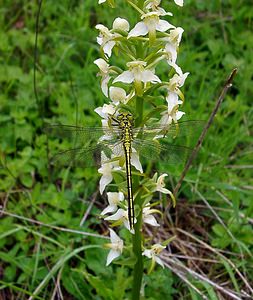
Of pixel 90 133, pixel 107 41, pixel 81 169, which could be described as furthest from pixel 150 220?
pixel 81 169

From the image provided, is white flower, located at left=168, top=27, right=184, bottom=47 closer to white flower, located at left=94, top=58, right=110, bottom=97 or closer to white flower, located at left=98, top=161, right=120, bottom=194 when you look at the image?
white flower, located at left=94, top=58, right=110, bottom=97

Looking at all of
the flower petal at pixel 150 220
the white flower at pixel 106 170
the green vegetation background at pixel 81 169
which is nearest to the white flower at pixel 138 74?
the white flower at pixel 106 170

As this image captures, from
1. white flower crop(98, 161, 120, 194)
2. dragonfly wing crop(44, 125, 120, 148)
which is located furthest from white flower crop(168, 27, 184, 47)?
white flower crop(98, 161, 120, 194)

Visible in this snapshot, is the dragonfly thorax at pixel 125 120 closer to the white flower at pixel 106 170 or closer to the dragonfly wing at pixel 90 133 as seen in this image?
the dragonfly wing at pixel 90 133

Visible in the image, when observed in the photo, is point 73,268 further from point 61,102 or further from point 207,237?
point 61,102

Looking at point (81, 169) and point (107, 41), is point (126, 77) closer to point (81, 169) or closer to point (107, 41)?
point (107, 41)
